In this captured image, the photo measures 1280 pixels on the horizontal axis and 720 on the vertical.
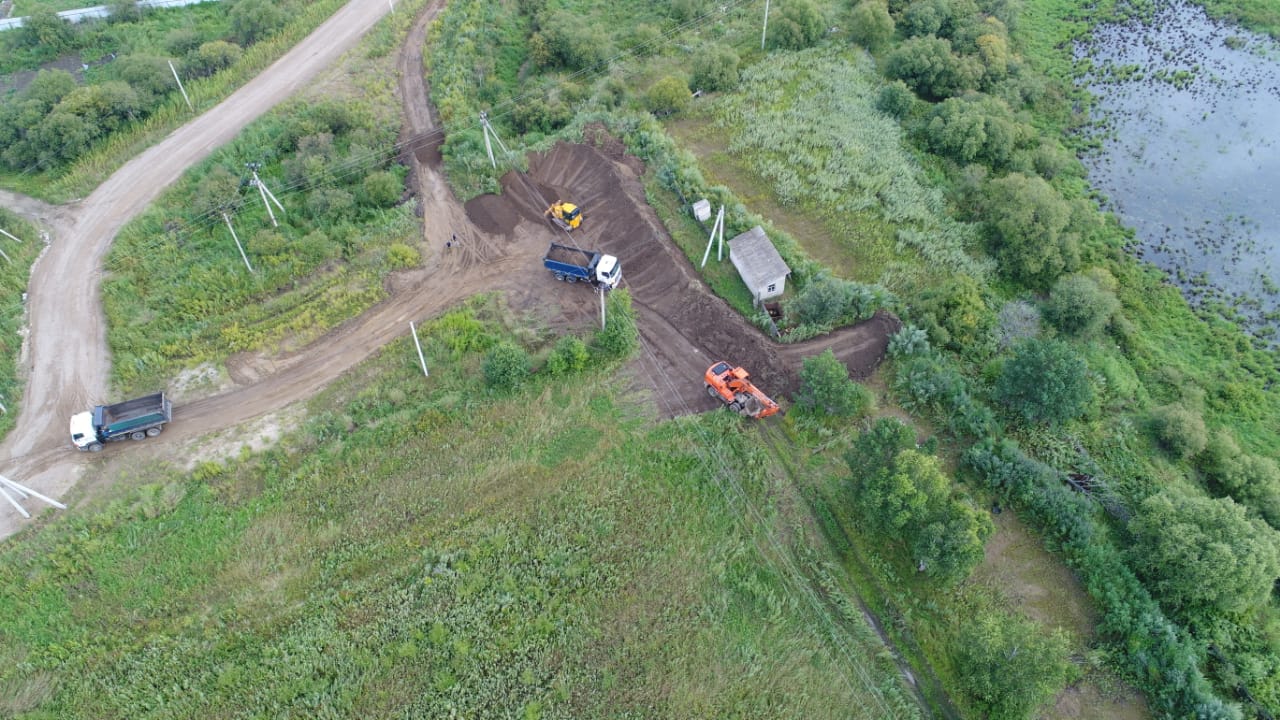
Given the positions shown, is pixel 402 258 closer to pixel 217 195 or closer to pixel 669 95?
pixel 217 195

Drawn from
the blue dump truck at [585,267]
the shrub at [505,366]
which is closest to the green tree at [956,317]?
the blue dump truck at [585,267]

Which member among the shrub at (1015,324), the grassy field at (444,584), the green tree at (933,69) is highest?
the green tree at (933,69)

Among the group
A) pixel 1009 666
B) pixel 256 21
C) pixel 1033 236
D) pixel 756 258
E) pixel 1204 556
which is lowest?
pixel 1009 666

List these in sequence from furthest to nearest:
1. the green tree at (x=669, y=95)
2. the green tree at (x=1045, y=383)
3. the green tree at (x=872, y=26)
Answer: the green tree at (x=872, y=26) < the green tree at (x=669, y=95) < the green tree at (x=1045, y=383)

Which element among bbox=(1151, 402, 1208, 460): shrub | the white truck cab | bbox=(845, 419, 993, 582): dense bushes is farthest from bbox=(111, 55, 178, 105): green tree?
bbox=(1151, 402, 1208, 460): shrub

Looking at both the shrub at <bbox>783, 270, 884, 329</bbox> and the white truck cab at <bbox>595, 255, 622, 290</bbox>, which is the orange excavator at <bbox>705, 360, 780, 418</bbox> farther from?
the white truck cab at <bbox>595, 255, 622, 290</bbox>

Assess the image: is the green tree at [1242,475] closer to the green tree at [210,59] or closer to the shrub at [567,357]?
the shrub at [567,357]

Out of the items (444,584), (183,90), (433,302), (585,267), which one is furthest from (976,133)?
(183,90)
